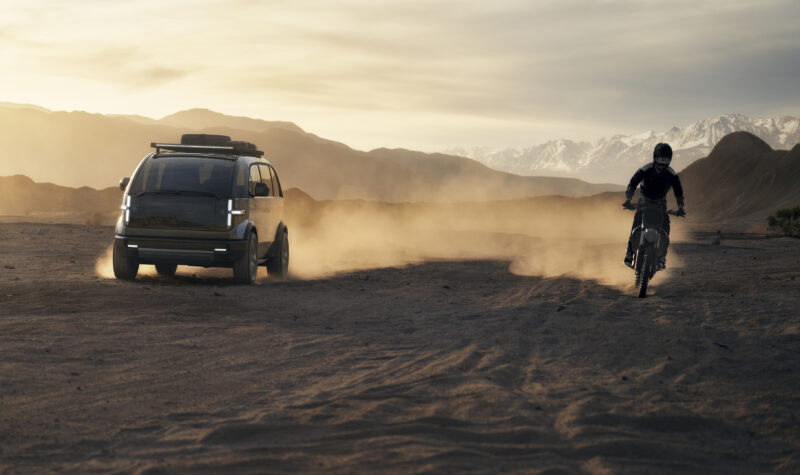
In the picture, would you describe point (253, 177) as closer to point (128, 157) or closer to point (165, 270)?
point (165, 270)

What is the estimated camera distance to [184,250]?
12.0 meters

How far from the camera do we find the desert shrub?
120 feet

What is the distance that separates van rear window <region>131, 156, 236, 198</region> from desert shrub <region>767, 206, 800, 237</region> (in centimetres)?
3216

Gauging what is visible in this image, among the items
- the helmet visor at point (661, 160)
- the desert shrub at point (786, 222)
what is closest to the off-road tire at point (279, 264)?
the helmet visor at point (661, 160)

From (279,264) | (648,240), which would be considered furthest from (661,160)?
(279,264)

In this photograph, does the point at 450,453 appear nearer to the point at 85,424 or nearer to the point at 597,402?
the point at 597,402

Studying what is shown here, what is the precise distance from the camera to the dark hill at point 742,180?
73625mm

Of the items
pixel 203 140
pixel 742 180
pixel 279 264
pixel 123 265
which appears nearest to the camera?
pixel 123 265

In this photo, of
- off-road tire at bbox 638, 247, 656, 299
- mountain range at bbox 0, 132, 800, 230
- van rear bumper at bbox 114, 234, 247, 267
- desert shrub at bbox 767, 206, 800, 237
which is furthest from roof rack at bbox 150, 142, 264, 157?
mountain range at bbox 0, 132, 800, 230

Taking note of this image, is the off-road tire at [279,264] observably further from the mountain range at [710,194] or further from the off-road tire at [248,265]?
the mountain range at [710,194]

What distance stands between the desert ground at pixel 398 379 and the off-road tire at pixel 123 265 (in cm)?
42

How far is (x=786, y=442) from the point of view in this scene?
4.94m

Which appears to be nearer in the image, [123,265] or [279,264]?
[123,265]

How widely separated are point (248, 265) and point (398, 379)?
684cm
